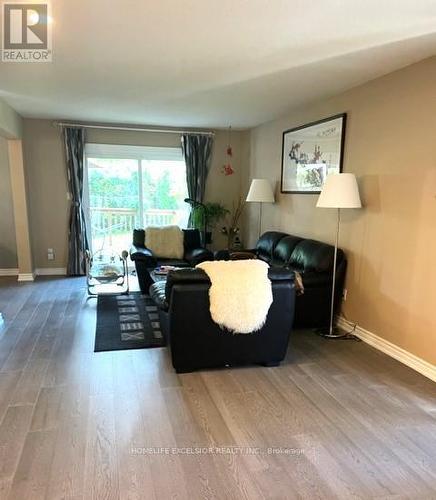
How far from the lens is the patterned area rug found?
3.26 metres

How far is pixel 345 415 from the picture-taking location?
2.28m

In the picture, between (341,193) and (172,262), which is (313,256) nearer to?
(341,193)

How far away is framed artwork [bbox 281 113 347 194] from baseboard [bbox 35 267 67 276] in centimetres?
364

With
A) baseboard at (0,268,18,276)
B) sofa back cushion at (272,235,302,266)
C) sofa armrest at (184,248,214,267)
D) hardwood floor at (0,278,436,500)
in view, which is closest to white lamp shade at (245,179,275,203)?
sofa back cushion at (272,235,302,266)

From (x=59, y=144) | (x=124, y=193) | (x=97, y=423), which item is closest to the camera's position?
(x=97, y=423)

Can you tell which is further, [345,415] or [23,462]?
[345,415]

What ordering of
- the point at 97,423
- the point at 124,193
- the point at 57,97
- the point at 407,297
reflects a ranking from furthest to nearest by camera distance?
the point at 124,193 → the point at 57,97 → the point at 407,297 → the point at 97,423

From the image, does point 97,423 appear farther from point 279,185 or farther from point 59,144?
point 59,144

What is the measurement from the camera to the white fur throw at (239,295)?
8.45ft

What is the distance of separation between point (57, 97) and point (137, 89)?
1.03 meters

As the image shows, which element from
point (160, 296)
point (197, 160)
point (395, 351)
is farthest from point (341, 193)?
point (197, 160)

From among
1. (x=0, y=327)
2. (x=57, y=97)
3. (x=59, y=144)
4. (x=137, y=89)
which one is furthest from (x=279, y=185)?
(x=0, y=327)

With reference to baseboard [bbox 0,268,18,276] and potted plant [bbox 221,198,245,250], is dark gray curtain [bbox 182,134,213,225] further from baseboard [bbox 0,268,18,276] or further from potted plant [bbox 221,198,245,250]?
baseboard [bbox 0,268,18,276]

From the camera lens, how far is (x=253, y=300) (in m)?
2.62
